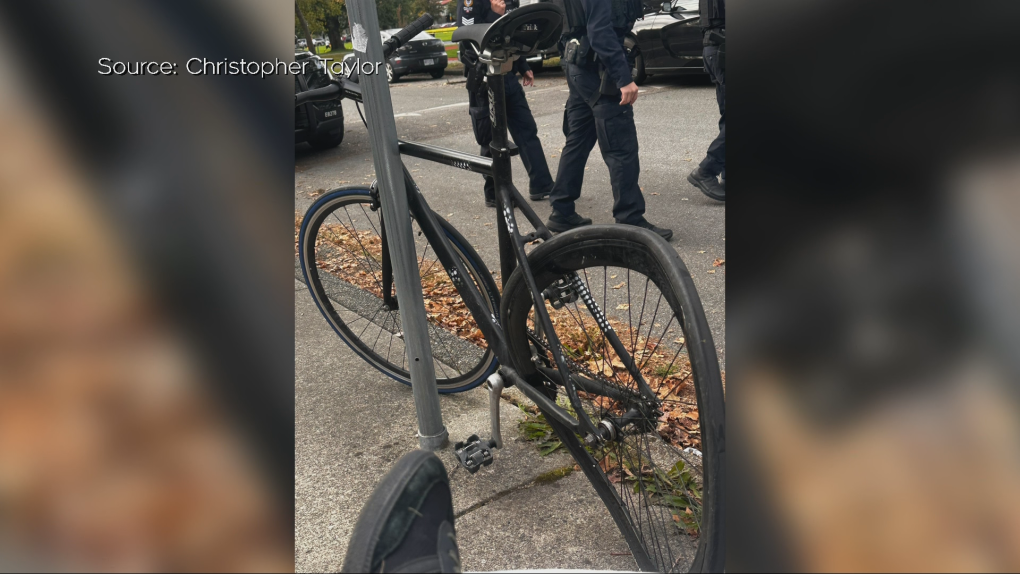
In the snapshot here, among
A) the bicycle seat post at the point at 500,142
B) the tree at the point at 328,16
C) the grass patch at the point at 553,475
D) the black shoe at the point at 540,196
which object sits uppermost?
the tree at the point at 328,16

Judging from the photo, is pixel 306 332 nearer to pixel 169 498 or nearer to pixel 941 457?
pixel 169 498

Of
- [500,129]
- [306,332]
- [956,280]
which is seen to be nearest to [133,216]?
[956,280]

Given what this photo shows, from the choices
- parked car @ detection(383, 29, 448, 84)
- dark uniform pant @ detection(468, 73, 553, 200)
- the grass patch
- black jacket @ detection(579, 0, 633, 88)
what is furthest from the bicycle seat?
parked car @ detection(383, 29, 448, 84)

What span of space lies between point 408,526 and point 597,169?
6482 millimetres

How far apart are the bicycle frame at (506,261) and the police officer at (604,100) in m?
2.61

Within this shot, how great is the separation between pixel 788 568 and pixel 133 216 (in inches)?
27.3

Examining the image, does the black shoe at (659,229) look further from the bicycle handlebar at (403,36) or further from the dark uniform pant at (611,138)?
the bicycle handlebar at (403,36)

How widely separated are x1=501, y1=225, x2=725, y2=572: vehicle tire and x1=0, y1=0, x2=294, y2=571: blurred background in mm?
1035

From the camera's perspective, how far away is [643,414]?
2.09 meters

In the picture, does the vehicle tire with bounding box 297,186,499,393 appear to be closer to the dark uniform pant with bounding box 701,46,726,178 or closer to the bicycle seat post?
the bicycle seat post

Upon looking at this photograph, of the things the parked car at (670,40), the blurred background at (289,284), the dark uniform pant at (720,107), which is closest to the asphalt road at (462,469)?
the dark uniform pant at (720,107)

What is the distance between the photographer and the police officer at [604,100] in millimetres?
4875

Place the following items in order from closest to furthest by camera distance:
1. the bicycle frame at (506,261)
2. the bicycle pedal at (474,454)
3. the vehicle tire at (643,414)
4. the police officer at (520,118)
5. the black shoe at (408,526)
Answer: the black shoe at (408,526) < the vehicle tire at (643,414) < the bicycle frame at (506,261) < the bicycle pedal at (474,454) < the police officer at (520,118)

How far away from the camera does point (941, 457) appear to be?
0.61 meters
